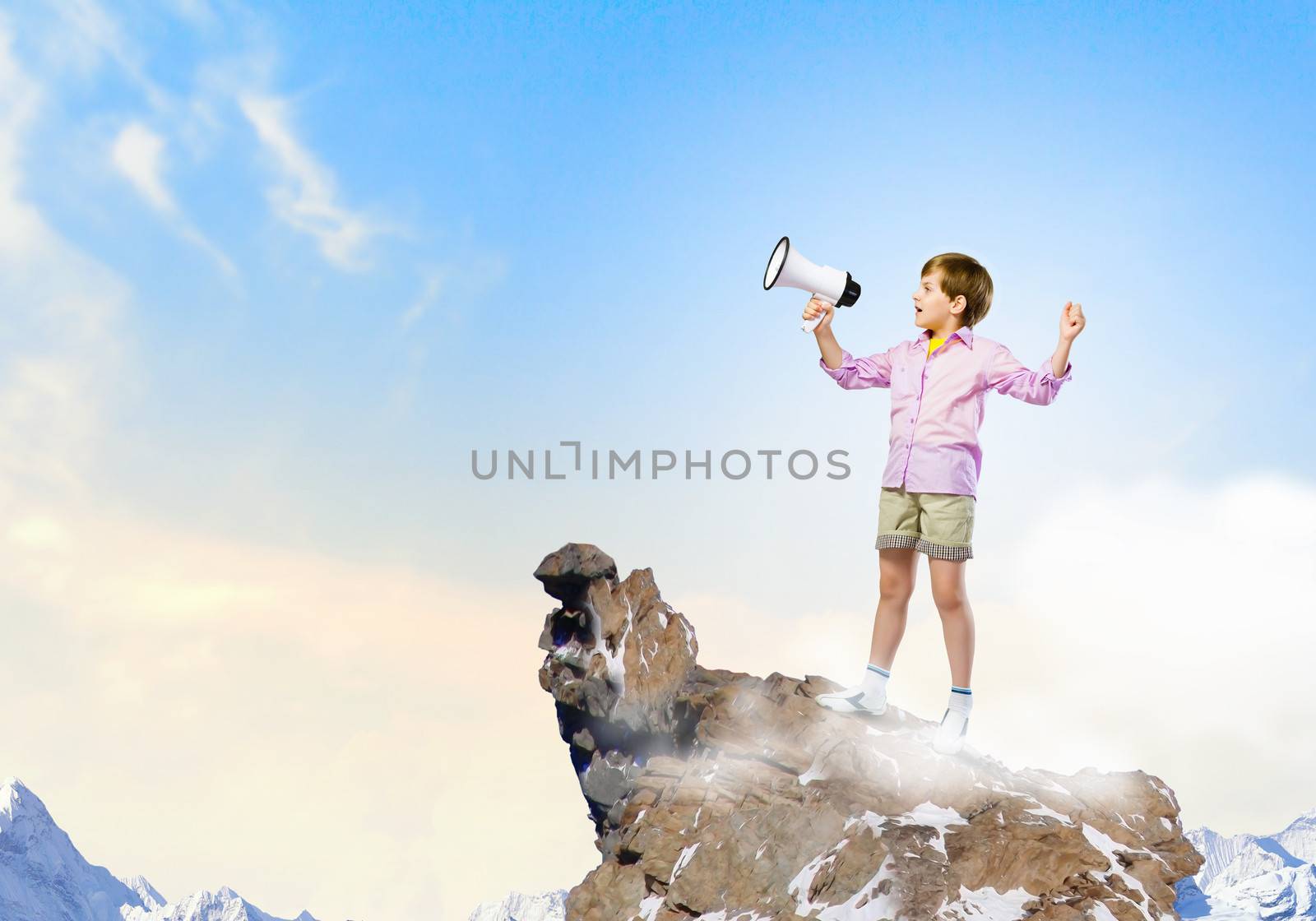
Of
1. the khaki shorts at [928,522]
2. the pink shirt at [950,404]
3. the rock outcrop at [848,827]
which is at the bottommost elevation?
the rock outcrop at [848,827]

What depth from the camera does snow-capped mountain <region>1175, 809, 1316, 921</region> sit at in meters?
→ 74.9

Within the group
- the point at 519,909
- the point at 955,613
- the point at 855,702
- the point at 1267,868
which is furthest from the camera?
the point at 519,909

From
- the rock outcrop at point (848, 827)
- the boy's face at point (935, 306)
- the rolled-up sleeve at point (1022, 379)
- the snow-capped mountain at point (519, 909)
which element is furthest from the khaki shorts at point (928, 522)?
the snow-capped mountain at point (519, 909)

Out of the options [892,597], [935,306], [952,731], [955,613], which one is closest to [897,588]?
[892,597]

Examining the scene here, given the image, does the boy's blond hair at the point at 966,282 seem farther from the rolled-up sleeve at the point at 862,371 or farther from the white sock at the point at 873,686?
the white sock at the point at 873,686

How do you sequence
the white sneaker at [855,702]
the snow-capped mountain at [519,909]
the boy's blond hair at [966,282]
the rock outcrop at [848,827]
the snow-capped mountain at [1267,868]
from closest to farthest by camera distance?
the rock outcrop at [848,827]
the boy's blond hair at [966,282]
the white sneaker at [855,702]
the snow-capped mountain at [1267,868]
the snow-capped mountain at [519,909]

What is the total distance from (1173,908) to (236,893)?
652 feet

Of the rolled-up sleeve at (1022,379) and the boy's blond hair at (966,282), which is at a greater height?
the boy's blond hair at (966,282)

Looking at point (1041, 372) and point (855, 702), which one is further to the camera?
point (855, 702)

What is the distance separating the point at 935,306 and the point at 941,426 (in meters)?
1.05

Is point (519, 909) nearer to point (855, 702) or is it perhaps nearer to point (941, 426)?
point (855, 702)

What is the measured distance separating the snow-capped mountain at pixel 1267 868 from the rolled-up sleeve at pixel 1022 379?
53388 mm

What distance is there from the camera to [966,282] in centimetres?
805

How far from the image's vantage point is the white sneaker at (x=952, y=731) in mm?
8320
